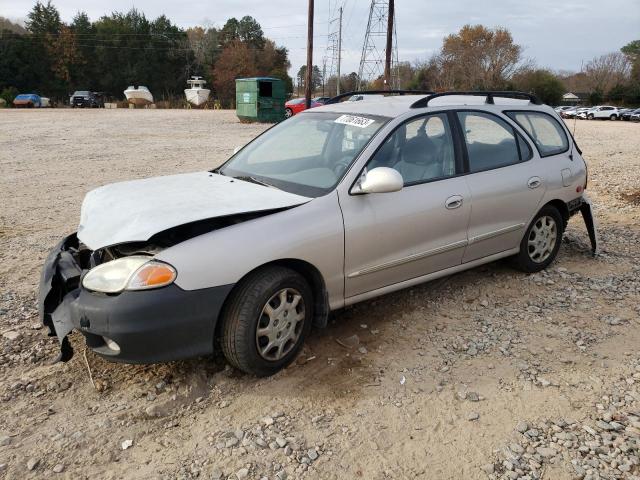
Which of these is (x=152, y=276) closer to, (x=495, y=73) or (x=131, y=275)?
(x=131, y=275)

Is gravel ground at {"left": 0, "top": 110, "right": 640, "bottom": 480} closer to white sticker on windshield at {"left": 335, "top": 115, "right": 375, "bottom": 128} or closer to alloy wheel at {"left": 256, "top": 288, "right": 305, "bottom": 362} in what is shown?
alloy wheel at {"left": 256, "top": 288, "right": 305, "bottom": 362}

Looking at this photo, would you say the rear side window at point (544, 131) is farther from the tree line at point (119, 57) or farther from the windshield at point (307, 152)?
the tree line at point (119, 57)

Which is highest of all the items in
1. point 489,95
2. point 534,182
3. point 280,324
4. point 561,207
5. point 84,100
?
point 84,100

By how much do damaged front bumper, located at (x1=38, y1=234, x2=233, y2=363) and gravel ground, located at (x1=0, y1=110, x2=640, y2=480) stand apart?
0.36m

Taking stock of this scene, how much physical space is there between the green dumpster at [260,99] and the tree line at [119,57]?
38731 millimetres

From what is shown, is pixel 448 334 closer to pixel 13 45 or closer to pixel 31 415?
pixel 31 415

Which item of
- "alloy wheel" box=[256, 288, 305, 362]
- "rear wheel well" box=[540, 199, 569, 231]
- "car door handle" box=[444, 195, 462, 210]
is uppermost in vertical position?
"car door handle" box=[444, 195, 462, 210]

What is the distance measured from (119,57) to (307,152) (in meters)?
74.2

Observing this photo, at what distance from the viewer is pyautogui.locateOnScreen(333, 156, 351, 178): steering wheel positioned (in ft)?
12.0

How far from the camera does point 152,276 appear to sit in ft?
9.27

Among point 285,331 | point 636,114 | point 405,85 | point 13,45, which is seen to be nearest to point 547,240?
point 285,331

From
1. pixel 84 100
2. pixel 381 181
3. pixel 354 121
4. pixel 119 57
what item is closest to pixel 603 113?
pixel 84 100

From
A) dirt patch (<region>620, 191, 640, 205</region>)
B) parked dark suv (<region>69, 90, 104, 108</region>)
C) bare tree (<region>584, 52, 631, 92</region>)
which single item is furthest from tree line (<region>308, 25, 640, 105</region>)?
dirt patch (<region>620, 191, 640, 205</region>)

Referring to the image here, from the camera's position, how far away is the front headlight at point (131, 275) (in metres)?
2.82
